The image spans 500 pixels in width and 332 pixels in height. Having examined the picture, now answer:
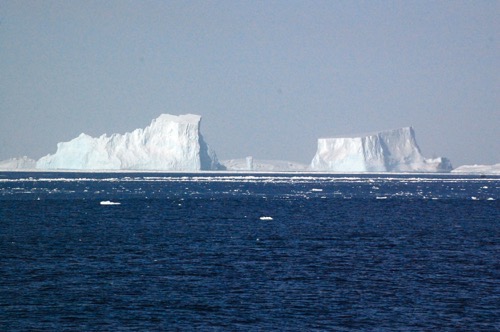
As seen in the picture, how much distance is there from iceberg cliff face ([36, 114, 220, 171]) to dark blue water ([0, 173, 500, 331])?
10222 cm

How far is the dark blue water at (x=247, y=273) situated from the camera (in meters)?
19.1

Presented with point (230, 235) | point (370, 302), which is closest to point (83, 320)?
point (370, 302)

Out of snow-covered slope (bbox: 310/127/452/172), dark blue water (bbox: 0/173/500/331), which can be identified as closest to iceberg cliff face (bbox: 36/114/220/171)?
snow-covered slope (bbox: 310/127/452/172)

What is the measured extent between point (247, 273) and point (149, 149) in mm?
130960

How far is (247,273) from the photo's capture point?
83.0ft

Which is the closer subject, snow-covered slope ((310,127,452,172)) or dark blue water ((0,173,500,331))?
dark blue water ((0,173,500,331))

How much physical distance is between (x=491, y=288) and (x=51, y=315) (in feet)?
42.3

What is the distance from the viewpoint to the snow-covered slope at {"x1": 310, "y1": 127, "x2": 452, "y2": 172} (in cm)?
16562

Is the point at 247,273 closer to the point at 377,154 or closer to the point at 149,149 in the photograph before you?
the point at 149,149

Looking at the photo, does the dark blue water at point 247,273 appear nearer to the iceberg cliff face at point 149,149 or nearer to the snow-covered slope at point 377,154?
the iceberg cliff face at point 149,149

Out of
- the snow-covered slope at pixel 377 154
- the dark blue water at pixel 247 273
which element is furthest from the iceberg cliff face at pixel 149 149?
the dark blue water at pixel 247 273

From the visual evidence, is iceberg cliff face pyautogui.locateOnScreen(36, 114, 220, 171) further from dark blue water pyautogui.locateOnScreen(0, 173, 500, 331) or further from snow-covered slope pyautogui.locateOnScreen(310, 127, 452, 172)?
dark blue water pyautogui.locateOnScreen(0, 173, 500, 331)

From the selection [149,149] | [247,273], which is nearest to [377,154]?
[149,149]

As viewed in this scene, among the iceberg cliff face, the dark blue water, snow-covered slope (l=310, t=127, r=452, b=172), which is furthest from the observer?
snow-covered slope (l=310, t=127, r=452, b=172)
